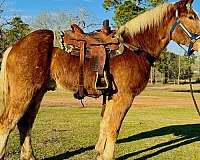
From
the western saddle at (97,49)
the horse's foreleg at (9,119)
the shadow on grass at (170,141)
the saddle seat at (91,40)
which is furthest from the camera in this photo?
the shadow on grass at (170,141)

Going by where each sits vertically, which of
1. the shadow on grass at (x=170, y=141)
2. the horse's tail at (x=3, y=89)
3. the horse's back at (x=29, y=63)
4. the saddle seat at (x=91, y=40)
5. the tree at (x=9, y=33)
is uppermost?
the tree at (x=9, y=33)

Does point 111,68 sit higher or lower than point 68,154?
higher

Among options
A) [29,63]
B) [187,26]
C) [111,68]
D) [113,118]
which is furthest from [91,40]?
[187,26]

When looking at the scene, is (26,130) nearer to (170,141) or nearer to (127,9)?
(170,141)

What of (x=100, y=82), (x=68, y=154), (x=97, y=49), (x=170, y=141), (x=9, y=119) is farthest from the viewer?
(x=170, y=141)

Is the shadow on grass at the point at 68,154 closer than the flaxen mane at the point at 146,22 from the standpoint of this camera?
No

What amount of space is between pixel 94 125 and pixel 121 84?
6998mm

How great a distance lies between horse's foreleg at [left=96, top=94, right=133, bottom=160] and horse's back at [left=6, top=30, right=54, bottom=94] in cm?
113

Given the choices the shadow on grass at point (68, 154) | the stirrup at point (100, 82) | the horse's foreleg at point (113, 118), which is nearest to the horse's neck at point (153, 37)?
the stirrup at point (100, 82)

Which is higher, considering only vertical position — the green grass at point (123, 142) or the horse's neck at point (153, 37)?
the horse's neck at point (153, 37)

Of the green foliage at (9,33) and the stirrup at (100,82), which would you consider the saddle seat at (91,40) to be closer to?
the stirrup at (100,82)

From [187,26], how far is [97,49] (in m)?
1.53

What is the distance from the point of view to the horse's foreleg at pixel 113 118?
5941 mm

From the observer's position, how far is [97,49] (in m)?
6.29
